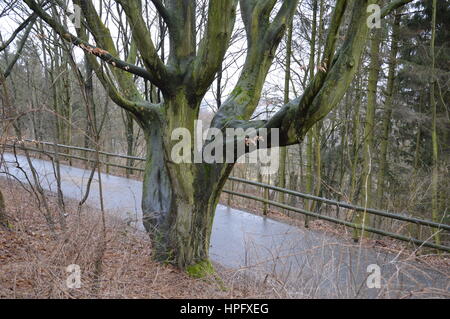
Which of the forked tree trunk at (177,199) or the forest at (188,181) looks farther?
the forked tree trunk at (177,199)

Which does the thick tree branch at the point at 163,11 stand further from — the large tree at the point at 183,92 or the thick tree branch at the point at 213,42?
the thick tree branch at the point at 213,42

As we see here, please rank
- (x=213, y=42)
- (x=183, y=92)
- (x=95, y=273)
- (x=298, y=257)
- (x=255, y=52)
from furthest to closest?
(x=255, y=52)
(x=183, y=92)
(x=213, y=42)
(x=298, y=257)
(x=95, y=273)

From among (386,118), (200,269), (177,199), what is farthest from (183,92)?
(386,118)

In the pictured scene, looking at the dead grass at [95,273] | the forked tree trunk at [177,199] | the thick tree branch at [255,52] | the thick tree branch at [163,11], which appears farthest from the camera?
the thick tree branch at [255,52]

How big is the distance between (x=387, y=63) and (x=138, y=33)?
29.7 ft

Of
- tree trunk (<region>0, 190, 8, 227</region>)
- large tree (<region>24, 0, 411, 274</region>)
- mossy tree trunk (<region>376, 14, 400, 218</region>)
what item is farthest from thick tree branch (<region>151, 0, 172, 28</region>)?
mossy tree trunk (<region>376, 14, 400, 218</region>)

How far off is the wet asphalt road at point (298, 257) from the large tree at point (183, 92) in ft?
2.16

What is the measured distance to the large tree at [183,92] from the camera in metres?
4.96

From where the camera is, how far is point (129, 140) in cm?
1747

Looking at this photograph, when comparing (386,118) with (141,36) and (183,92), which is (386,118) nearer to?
(183,92)

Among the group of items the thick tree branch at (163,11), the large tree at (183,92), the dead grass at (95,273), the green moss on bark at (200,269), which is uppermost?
the thick tree branch at (163,11)

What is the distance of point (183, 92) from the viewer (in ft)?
18.1

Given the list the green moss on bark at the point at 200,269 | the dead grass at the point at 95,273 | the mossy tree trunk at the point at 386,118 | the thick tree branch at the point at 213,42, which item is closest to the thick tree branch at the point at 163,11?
the thick tree branch at the point at 213,42

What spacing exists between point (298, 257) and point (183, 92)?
306cm
